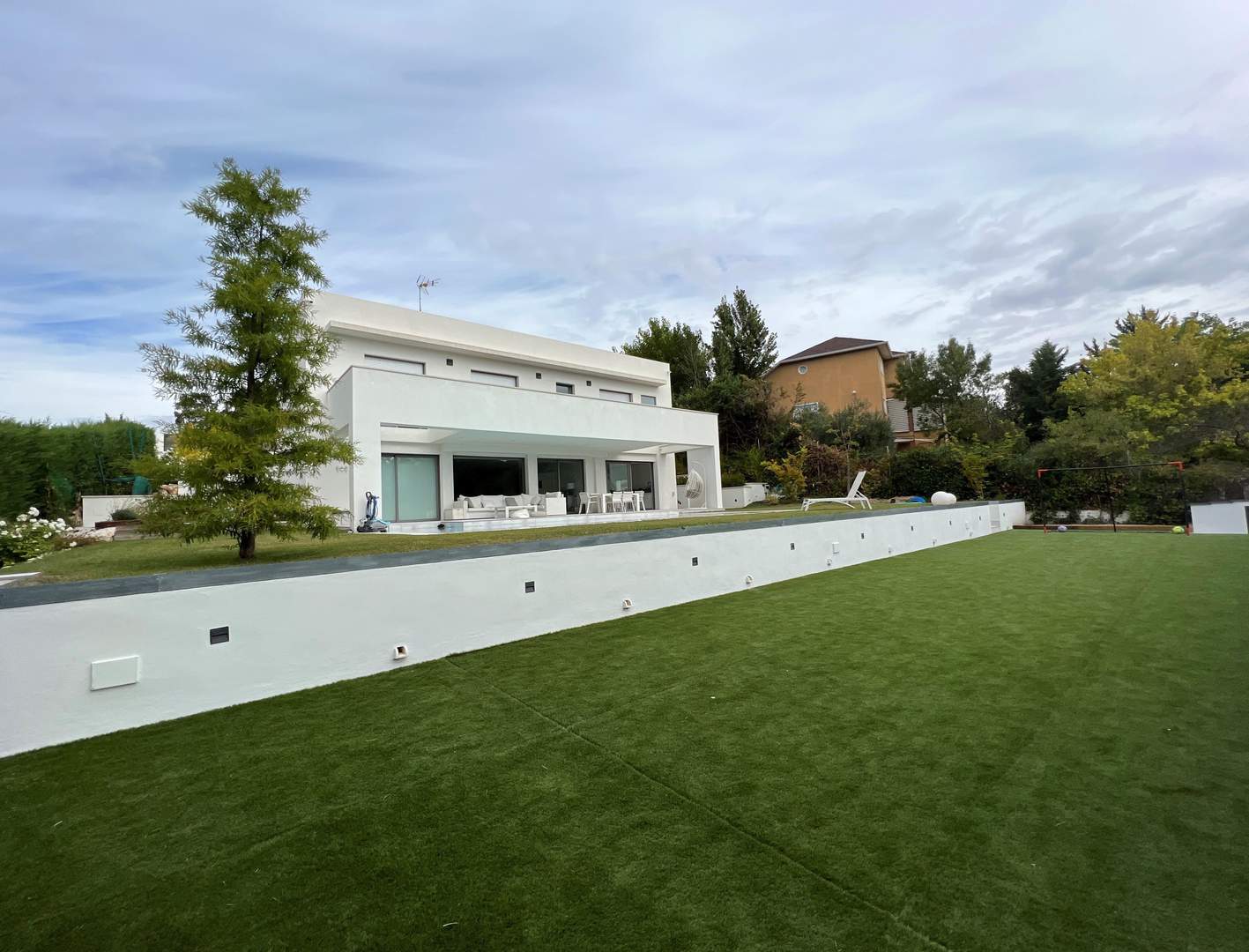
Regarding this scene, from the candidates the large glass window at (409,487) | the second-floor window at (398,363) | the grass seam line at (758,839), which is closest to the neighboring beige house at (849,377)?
the second-floor window at (398,363)

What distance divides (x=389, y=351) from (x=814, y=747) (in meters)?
16.2

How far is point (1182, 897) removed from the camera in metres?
2.04

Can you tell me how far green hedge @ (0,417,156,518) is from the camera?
1420 centimetres

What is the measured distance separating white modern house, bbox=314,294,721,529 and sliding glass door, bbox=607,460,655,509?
50 mm

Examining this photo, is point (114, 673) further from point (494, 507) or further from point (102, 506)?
point (102, 506)

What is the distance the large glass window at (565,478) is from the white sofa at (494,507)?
198 centimetres

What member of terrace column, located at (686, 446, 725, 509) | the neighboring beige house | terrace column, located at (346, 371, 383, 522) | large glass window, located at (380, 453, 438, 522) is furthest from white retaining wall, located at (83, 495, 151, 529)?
the neighboring beige house

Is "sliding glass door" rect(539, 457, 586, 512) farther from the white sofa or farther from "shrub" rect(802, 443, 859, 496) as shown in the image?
"shrub" rect(802, 443, 859, 496)

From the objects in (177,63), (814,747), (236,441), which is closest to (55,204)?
(177,63)

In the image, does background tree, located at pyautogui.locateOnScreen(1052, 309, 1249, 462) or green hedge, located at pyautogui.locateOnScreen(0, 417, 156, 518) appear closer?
green hedge, located at pyautogui.locateOnScreen(0, 417, 156, 518)

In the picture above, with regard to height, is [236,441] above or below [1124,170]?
below

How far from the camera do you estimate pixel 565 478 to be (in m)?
19.8

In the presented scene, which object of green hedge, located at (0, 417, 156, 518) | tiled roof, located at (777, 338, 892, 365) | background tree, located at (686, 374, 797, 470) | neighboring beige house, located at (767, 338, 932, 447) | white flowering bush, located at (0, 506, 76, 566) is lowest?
white flowering bush, located at (0, 506, 76, 566)

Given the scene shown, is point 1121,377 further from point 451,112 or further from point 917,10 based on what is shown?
point 451,112
